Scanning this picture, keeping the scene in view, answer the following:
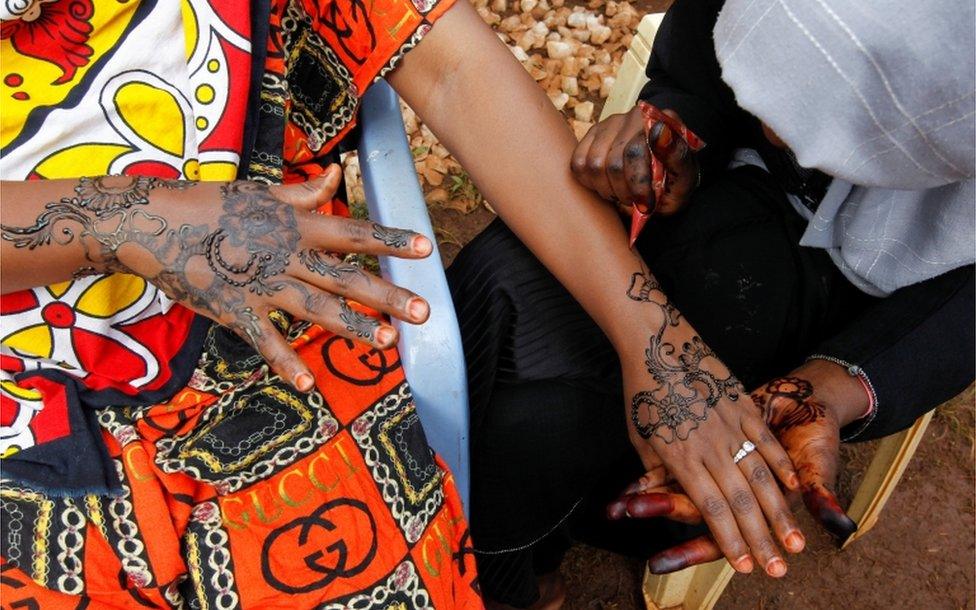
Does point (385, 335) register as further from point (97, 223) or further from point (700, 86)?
point (700, 86)

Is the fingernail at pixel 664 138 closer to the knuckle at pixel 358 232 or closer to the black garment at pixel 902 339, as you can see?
the black garment at pixel 902 339

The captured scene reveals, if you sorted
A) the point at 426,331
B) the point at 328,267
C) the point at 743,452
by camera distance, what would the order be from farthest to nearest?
the point at 426,331 < the point at 743,452 < the point at 328,267

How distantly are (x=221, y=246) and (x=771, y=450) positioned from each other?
0.72m

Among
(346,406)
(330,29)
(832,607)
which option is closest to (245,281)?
(346,406)

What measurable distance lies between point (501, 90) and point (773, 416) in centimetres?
61

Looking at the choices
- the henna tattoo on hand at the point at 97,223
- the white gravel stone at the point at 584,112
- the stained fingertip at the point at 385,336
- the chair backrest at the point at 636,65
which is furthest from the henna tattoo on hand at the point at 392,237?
the white gravel stone at the point at 584,112

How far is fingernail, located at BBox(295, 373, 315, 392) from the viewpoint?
872mm

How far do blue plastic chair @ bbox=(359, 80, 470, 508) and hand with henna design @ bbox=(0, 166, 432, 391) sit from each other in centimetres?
19

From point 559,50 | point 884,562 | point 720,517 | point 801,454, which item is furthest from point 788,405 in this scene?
point 559,50

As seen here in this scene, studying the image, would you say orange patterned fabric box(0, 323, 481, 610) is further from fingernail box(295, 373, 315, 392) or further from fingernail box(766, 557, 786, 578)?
fingernail box(766, 557, 786, 578)

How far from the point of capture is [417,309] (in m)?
0.89

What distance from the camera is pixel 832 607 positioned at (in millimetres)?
1785

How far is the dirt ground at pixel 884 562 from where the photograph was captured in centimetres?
179

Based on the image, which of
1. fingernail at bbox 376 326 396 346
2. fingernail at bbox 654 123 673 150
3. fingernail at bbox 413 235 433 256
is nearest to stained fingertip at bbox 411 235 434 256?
fingernail at bbox 413 235 433 256
